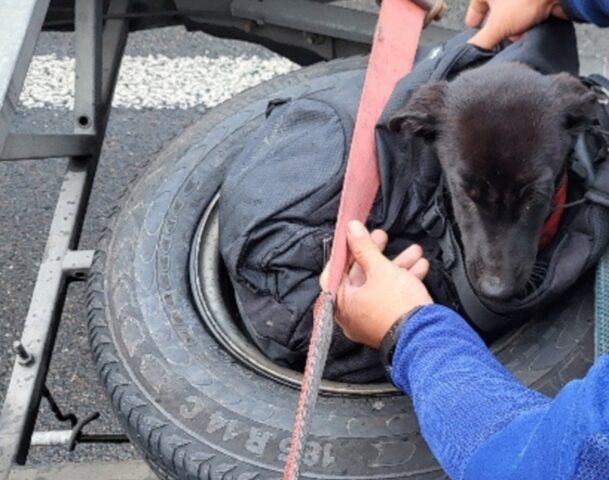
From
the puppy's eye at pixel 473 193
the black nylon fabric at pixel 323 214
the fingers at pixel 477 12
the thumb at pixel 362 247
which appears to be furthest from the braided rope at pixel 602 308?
the fingers at pixel 477 12

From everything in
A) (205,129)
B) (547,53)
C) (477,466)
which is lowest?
(205,129)

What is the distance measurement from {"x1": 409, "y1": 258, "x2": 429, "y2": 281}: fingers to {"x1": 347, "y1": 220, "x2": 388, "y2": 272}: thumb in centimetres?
7

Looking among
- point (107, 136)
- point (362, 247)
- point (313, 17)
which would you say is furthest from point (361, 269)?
point (107, 136)

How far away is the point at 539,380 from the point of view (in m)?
1.99

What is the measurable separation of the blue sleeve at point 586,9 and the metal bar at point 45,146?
1.25 metres

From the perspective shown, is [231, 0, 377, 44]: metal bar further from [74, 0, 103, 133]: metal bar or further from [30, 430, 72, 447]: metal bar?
[30, 430, 72, 447]: metal bar

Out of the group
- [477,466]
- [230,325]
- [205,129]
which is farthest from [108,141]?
[477,466]

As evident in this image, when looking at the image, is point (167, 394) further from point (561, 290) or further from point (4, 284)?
point (4, 284)

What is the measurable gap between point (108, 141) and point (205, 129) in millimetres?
1698

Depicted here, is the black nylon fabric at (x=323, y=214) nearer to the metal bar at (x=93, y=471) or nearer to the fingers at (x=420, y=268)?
the fingers at (x=420, y=268)

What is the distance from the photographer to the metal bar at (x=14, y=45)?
2.01 m

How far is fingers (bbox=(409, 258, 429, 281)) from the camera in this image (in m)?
1.93

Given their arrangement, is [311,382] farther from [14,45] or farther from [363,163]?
[14,45]

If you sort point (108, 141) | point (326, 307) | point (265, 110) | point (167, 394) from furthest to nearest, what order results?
point (108, 141) → point (265, 110) → point (167, 394) → point (326, 307)
